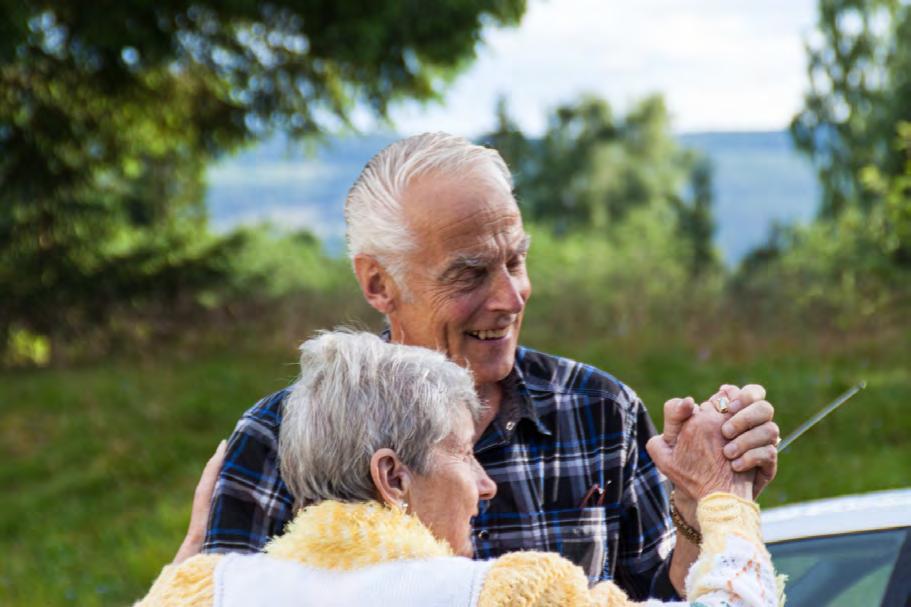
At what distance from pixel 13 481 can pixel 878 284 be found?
8.55 metres

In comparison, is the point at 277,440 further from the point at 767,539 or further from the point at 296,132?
the point at 296,132

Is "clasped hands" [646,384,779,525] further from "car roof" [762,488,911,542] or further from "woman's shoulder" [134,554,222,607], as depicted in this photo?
"car roof" [762,488,911,542]

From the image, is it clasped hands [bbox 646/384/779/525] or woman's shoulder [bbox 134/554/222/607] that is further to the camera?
clasped hands [bbox 646/384/779/525]

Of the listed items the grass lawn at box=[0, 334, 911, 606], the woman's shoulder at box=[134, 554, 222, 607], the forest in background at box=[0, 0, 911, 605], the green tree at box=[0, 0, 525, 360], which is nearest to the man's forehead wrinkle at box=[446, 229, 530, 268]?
the woman's shoulder at box=[134, 554, 222, 607]

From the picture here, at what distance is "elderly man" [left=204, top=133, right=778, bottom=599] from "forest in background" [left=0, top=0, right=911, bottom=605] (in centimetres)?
558

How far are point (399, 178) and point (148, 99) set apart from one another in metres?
9.94

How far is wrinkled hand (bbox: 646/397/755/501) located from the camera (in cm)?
209

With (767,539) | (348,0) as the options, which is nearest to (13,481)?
(348,0)

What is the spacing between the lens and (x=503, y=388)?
254cm

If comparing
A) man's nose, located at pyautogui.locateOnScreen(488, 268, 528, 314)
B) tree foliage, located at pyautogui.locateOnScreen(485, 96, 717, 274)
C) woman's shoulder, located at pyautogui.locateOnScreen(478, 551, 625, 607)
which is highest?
tree foliage, located at pyautogui.locateOnScreen(485, 96, 717, 274)

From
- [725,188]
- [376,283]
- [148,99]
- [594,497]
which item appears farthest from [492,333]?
[725,188]

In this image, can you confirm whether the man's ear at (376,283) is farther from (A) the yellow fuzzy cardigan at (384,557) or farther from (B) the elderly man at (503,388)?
(A) the yellow fuzzy cardigan at (384,557)

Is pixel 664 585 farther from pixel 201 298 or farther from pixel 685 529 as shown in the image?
pixel 201 298

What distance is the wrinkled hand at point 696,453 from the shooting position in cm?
209
